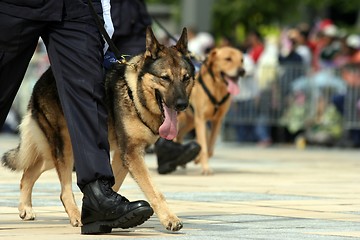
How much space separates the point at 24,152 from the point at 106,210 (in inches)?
48.1

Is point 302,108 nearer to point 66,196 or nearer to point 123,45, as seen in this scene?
point 123,45

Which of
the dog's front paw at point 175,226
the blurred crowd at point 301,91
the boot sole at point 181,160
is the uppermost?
the dog's front paw at point 175,226

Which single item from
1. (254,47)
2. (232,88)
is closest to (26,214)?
(232,88)

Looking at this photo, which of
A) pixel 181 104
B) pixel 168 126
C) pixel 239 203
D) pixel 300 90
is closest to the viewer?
pixel 181 104

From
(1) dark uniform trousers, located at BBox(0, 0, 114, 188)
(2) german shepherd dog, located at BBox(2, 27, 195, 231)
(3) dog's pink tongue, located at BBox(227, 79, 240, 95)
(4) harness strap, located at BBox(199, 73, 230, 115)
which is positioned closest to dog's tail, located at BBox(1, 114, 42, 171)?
(2) german shepherd dog, located at BBox(2, 27, 195, 231)

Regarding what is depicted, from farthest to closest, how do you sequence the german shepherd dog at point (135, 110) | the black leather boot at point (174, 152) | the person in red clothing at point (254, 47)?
the person in red clothing at point (254, 47), the black leather boot at point (174, 152), the german shepherd dog at point (135, 110)

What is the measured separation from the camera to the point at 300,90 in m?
18.6

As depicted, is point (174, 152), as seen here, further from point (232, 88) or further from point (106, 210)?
point (106, 210)

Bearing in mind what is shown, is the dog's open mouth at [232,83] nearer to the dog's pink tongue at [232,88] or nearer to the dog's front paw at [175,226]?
the dog's pink tongue at [232,88]

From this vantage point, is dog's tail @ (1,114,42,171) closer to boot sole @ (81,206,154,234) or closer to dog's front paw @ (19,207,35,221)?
dog's front paw @ (19,207,35,221)

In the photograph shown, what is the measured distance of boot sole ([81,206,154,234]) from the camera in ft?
19.1

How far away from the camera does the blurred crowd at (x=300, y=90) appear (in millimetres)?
18172

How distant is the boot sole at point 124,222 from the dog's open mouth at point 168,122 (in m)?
0.63

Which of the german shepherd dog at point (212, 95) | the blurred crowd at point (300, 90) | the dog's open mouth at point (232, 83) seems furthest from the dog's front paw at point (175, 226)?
the blurred crowd at point (300, 90)
